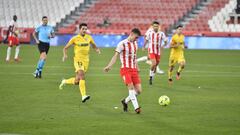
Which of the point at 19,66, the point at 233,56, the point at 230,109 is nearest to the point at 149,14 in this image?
the point at 233,56

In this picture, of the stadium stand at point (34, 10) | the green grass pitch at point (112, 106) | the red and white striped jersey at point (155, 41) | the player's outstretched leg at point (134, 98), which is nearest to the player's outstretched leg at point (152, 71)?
the green grass pitch at point (112, 106)

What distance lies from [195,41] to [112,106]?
37071 millimetres

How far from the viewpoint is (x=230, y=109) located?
1788 centimetres

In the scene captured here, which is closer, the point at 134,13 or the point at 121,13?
the point at 121,13

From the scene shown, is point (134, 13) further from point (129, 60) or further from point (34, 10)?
point (129, 60)

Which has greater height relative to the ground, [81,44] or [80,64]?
[81,44]

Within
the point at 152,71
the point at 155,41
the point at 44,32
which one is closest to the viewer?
the point at 152,71

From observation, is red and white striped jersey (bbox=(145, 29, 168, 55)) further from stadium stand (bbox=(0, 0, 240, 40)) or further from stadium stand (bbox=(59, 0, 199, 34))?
stadium stand (bbox=(59, 0, 199, 34))

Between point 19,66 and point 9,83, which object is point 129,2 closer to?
point 19,66

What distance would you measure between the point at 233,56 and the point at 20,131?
32.4m

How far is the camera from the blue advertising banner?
2099 inches

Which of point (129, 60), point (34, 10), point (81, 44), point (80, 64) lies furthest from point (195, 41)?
point (129, 60)

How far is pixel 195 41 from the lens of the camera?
54.8 m

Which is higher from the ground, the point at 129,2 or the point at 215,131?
the point at 129,2
